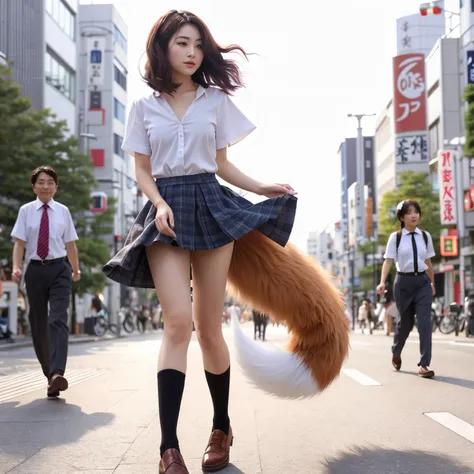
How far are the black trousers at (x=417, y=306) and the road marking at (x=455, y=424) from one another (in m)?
2.90

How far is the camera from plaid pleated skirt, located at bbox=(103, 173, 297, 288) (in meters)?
3.77

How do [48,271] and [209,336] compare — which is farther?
[48,271]

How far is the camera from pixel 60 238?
22.6 feet

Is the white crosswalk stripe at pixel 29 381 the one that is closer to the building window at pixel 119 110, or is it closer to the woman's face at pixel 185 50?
the woman's face at pixel 185 50

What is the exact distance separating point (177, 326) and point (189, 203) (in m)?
0.56

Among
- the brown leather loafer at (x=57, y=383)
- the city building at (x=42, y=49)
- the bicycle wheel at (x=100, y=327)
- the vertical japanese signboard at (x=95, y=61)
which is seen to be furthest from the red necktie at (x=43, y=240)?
the vertical japanese signboard at (x=95, y=61)

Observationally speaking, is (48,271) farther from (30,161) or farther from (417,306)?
(30,161)

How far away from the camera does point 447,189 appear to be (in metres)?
42.2

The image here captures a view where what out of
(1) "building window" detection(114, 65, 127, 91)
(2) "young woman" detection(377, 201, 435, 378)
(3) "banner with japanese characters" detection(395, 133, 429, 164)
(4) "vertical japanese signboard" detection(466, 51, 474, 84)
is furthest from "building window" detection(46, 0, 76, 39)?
(2) "young woman" detection(377, 201, 435, 378)

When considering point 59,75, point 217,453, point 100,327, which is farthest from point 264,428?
Result: point 59,75

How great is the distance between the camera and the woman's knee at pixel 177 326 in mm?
3631

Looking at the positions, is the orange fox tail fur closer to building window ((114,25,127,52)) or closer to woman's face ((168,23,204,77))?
woman's face ((168,23,204,77))

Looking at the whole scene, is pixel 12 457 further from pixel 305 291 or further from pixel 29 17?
pixel 29 17

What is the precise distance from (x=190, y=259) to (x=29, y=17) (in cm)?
3762
